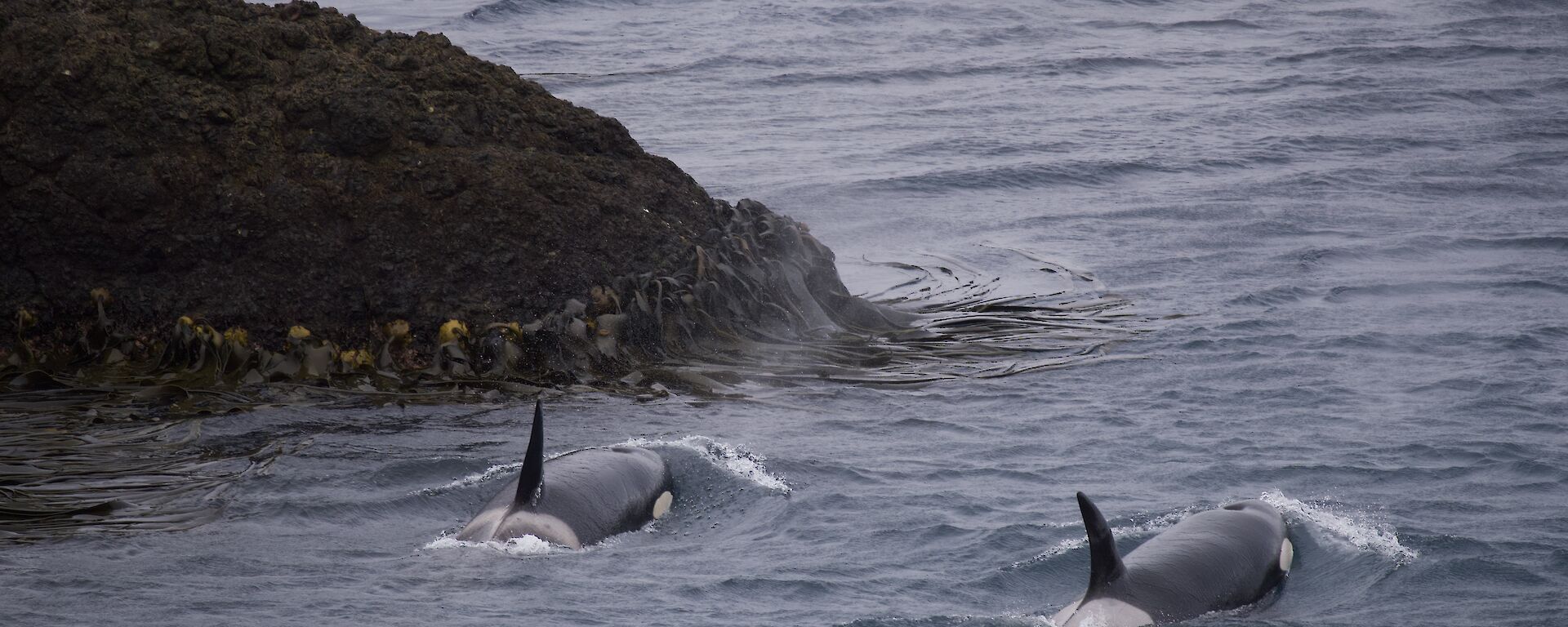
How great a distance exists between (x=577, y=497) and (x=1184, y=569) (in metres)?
3.62

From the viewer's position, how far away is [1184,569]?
25.9 feet

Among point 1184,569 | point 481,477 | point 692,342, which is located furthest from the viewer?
point 692,342

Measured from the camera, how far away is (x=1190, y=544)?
27.0 feet

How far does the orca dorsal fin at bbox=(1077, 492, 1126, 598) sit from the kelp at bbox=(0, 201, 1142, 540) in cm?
518

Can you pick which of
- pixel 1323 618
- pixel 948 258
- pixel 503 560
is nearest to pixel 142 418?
pixel 503 560

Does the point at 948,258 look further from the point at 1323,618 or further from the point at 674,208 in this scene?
the point at 1323,618

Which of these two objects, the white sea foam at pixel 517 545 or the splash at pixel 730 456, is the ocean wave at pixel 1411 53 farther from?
the white sea foam at pixel 517 545

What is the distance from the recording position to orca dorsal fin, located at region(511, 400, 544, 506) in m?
8.26

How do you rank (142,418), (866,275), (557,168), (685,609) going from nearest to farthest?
(685,609) < (142,418) < (557,168) < (866,275)

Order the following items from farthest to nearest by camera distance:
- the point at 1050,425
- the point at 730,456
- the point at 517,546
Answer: the point at 1050,425
the point at 730,456
the point at 517,546

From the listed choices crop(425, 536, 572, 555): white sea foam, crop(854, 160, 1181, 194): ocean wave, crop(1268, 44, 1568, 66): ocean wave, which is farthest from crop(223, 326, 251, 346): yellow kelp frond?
crop(1268, 44, 1568, 66): ocean wave

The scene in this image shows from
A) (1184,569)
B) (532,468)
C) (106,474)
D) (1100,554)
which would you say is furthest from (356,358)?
(1184,569)

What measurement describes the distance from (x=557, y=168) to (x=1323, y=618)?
7.86 m

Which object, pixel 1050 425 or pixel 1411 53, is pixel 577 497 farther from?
pixel 1411 53
